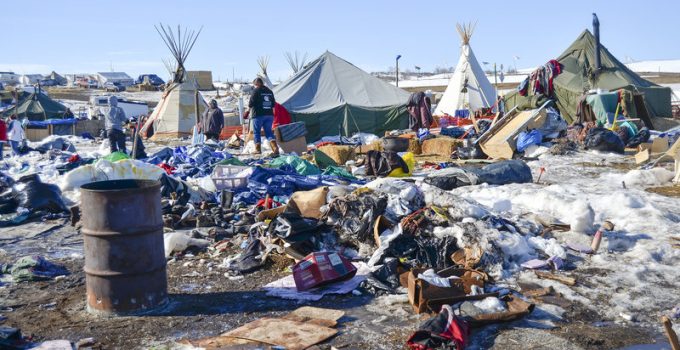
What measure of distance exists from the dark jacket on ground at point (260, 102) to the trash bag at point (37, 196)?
612 centimetres

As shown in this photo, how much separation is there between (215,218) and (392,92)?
14.1m

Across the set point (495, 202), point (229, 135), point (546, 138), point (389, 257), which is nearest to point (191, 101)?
point (229, 135)

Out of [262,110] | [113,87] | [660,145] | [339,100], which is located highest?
[113,87]

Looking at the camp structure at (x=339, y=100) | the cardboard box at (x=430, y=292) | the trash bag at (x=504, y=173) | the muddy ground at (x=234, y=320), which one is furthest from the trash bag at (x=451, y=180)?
the camp structure at (x=339, y=100)

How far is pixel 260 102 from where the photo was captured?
1508 cm

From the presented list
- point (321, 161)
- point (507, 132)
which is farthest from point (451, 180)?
point (507, 132)

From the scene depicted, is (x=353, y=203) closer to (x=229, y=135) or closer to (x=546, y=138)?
(x=546, y=138)

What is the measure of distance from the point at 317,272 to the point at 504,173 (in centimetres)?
544

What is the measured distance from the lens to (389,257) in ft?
20.5

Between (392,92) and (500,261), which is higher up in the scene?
(392,92)

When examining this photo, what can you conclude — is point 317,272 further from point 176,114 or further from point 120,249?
point 176,114

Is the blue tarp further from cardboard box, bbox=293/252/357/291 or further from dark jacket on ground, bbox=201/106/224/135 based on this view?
cardboard box, bbox=293/252/357/291

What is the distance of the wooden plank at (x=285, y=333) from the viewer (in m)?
4.40

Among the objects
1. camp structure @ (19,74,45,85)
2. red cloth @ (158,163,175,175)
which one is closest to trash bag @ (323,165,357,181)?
red cloth @ (158,163,175,175)
